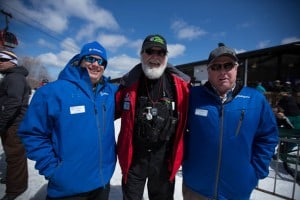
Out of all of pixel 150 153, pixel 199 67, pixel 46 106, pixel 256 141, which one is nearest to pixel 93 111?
pixel 46 106

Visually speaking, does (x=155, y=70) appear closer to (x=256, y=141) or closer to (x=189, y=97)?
(x=189, y=97)

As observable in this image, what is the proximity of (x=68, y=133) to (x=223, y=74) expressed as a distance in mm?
1611

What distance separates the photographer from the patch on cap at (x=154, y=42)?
2.40 m

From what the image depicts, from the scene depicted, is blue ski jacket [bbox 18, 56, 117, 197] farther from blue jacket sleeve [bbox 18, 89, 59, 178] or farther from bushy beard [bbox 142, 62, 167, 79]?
bushy beard [bbox 142, 62, 167, 79]

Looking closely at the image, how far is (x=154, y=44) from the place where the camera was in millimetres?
2396

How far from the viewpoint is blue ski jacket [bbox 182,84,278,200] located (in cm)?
188

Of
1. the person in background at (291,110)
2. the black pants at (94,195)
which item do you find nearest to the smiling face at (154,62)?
the black pants at (94,195)

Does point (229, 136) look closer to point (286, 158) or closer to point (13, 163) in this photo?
point (13, 163)

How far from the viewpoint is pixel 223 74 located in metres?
1.99

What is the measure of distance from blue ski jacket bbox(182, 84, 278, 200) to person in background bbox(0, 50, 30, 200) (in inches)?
109

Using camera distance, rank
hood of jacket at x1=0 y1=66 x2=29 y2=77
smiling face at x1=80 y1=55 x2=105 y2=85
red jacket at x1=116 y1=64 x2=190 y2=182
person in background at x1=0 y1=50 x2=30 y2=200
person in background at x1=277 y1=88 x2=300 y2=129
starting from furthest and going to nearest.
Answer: person in background at x1=277 y1=88 x2=300 y2=129 → hood of jacket at x1=0 y1=66 x2=29 y2=77 → person in background at x1=0 y1=50 x2=30 y2=200 → red jacket at x1=116 y1=64 x2=190 y2=182 → smiling face at x1=80 y1=55 x2=105 y2=85

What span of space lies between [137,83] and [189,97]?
2.12 ft

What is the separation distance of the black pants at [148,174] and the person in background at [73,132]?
0.33m

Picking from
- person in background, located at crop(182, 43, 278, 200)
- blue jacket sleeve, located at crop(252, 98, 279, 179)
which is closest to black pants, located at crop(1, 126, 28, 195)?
person in background, located at crop(182, 43, 278, 200)
